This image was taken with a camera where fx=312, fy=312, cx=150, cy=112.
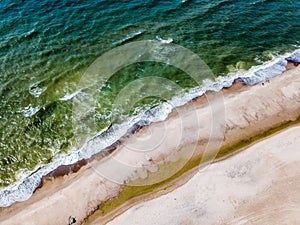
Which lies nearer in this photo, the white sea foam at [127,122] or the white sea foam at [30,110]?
the white sea foam at [127,122]

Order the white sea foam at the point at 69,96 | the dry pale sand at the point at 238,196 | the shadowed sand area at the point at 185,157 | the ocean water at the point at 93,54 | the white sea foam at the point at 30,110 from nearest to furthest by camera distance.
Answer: the dry pale sand at the point at 238,196
the shadowed sand area at the point at 185,157
the ocean water at the point at 93,54
the white sea foam at the point at 30,110
the white sea foam at the point at 69,96

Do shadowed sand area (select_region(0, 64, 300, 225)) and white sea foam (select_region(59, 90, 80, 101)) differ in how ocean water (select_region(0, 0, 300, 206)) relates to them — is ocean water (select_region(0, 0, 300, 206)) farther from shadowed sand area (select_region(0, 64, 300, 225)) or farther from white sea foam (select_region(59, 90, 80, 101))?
shadowed sand area (select_region(0, 64, 300, 225))

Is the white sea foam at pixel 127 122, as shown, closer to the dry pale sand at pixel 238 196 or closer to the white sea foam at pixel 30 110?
the white sea foam at pixel 30 110

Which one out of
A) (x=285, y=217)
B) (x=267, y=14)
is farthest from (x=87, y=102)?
(x=267, y=14)

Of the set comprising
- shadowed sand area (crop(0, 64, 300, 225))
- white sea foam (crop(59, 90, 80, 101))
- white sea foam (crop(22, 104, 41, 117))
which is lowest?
shadowed sand area (crop(0, 64, 300, 225))

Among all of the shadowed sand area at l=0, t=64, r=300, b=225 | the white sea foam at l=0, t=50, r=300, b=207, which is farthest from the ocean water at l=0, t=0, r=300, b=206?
the shadowed sand area at l=0, t=64, r=300, b=225

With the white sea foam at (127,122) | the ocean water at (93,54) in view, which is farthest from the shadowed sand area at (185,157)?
the ocean water at (93,54)

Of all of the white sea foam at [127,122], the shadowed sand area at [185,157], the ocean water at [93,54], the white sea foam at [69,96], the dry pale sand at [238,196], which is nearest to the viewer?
the dry pale sand at [238,196]
